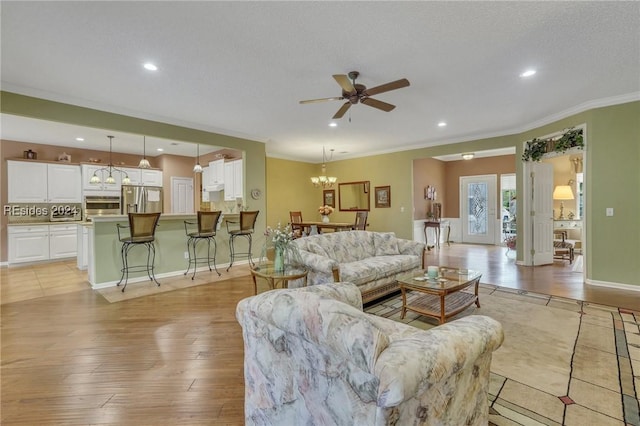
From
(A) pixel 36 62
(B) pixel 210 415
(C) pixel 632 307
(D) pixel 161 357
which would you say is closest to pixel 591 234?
(C) pixel 632 307

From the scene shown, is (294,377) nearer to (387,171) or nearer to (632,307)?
(632,307)

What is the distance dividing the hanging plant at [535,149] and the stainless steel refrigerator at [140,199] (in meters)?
8.81

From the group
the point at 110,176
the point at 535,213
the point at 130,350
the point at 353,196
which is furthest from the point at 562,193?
the point at 110,176

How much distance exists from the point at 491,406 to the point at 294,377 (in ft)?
4.27

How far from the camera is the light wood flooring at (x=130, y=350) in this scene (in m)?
1.77

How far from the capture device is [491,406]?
1.74 metres

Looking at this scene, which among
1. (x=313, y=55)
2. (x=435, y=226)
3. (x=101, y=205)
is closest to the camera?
(x=313, y=55)

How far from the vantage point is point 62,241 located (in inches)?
255

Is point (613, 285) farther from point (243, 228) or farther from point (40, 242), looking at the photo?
point (40, 242)

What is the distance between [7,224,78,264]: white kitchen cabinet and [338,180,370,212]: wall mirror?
6.88 meters

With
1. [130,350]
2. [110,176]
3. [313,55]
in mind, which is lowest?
[130,350]

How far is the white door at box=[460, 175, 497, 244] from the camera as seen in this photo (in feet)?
29.1

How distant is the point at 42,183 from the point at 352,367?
8.41 m

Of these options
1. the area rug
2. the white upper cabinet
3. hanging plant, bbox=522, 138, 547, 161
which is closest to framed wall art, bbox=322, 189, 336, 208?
hanging plant, bbox=522, 138, 547, 161
